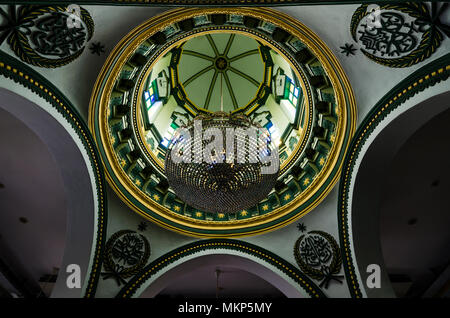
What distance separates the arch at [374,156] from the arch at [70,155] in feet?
16.7

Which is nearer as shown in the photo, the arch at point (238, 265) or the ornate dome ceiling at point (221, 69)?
the arch at point (238, 265)

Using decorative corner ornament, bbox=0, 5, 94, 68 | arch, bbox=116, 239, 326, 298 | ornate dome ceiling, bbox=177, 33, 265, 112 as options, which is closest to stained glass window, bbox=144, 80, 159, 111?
ornate dome ceiling, bbox=177, 33, 265, 112

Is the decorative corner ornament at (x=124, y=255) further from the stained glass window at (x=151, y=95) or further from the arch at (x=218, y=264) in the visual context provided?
the stained glass window at (x=151, y=95)

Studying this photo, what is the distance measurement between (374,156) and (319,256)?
3.00m

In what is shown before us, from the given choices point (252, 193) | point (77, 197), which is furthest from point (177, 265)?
point (252, 193)

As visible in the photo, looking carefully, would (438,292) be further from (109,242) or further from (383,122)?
(109,242)

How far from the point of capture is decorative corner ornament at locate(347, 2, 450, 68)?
4516mm

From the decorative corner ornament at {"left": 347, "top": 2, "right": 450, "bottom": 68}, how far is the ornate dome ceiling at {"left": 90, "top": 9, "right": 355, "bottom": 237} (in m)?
1.04

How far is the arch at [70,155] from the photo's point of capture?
515 cm

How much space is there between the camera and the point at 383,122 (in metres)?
6.09

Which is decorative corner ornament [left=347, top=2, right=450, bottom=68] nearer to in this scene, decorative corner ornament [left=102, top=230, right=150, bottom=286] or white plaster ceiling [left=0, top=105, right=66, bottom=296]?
white plaster ceiling [left=0, top=105, right=66, bottom=296]

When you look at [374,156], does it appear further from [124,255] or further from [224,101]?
[224,101]

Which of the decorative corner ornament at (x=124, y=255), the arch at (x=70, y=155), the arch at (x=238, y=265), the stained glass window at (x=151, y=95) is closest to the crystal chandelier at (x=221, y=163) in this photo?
the arch at (x=70, y=155)

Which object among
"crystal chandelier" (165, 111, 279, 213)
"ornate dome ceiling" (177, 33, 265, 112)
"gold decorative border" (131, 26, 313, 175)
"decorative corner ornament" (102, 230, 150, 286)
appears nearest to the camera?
"crystal chandelier" (165, 111, 279, 213)
